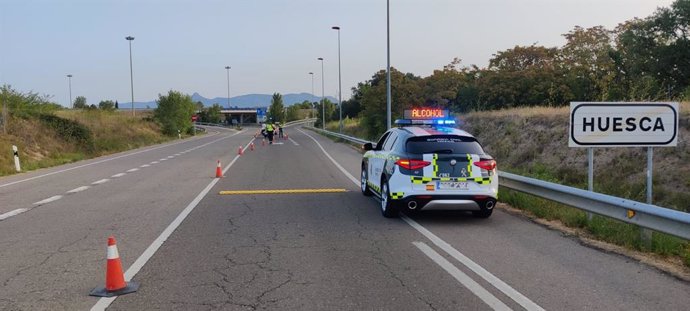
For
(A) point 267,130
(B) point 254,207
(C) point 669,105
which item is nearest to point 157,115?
(A) point 267,130

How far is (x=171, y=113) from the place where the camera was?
6719 cm

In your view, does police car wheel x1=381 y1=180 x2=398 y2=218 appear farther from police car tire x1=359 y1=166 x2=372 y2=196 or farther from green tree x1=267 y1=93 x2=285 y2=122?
green tree x1=267 y1=93 x2=285 y2=122

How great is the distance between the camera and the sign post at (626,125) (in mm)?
7805

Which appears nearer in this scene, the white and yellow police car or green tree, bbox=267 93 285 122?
the white and yellow police car

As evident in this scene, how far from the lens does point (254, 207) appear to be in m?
10.8

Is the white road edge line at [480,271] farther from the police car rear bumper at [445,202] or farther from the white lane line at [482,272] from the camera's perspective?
the police car rear bumper at [445,202]

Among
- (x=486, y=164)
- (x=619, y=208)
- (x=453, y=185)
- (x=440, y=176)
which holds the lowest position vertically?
(x=619, y=208)

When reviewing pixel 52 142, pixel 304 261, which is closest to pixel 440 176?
pixel 304 261

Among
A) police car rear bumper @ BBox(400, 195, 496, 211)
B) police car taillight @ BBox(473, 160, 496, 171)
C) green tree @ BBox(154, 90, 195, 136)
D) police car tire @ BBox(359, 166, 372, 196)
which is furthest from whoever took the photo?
green tree @ BBox(154, 90, 195, 136)

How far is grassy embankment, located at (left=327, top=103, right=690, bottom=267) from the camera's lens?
26.2 feet

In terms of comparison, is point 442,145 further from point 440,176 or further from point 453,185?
point 453,185

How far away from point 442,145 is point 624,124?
2622mm

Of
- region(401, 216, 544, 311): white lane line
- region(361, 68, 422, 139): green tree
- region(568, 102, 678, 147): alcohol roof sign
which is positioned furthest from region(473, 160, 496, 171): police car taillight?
region(361, 68, 422, 139): green tree

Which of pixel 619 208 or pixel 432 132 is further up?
pixel 432 132
